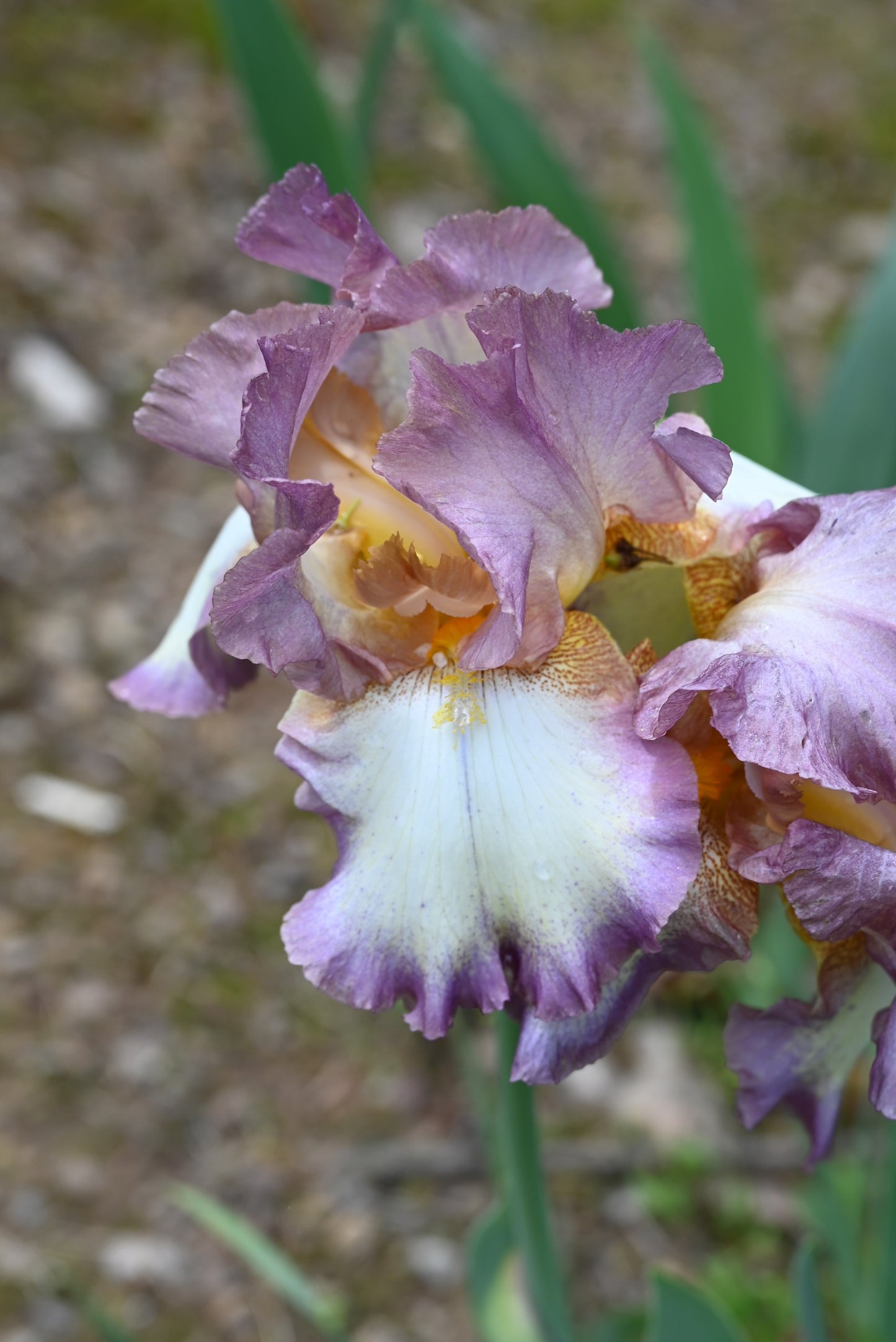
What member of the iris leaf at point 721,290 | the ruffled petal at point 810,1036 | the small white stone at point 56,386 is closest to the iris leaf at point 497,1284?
the ruffled petal at point 810,1036

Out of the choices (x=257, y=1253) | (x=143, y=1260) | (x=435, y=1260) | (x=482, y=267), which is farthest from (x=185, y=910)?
(x=482, y=267)

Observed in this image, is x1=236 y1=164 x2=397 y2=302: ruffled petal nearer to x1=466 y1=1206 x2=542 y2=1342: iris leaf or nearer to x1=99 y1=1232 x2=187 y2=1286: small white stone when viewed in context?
x1=466 y1=1206 x2=542 y2=1342: iris leaf

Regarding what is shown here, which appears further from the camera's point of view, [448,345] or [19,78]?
[19,78]

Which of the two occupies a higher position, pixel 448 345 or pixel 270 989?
pixel 448 345

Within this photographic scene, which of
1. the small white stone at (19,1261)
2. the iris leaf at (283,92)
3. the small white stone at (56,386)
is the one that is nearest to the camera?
the iris leaf at (283,92)

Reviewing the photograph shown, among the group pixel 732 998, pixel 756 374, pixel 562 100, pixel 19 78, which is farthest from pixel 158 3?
pixel 732 998

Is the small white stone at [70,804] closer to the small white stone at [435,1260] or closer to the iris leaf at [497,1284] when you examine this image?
the small white stone at [435,1260]

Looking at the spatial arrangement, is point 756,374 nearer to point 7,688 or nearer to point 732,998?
point 732,998
